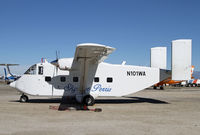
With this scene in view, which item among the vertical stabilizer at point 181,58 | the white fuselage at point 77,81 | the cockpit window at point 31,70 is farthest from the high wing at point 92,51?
the vertical stabilizer at point 181,58

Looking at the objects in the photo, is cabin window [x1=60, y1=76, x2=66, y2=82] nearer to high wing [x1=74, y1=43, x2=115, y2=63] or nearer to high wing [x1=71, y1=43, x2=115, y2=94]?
high wing [x1=71, y1=43, x2=115, y2=94]

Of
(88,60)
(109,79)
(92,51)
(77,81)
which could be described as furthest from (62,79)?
(92,51)

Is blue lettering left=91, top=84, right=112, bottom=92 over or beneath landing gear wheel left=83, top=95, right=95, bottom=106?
over

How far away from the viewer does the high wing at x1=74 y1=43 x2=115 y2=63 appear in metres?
8.01

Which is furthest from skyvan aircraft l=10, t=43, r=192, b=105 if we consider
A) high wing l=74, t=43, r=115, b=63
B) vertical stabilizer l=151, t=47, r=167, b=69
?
vertical stabilizer l=151, t=47, r=167, b=69

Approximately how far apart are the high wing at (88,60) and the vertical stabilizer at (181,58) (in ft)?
14.7

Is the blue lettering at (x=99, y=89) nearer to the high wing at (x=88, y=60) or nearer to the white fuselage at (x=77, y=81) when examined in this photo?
the white fuselage at (x=77, y=81)

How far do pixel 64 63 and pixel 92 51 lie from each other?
2.22 m

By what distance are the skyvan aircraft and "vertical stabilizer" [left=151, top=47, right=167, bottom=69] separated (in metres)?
1.46

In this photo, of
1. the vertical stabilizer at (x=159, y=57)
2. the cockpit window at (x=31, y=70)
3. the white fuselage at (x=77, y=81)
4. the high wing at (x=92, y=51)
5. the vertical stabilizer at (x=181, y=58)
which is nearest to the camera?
the high wing at (x=92, y=51)

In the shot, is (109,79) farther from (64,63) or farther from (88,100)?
(64,63)

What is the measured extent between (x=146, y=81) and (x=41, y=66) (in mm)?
7193

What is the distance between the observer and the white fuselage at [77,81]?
37.2 ft

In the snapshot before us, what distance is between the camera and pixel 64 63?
10266mm
